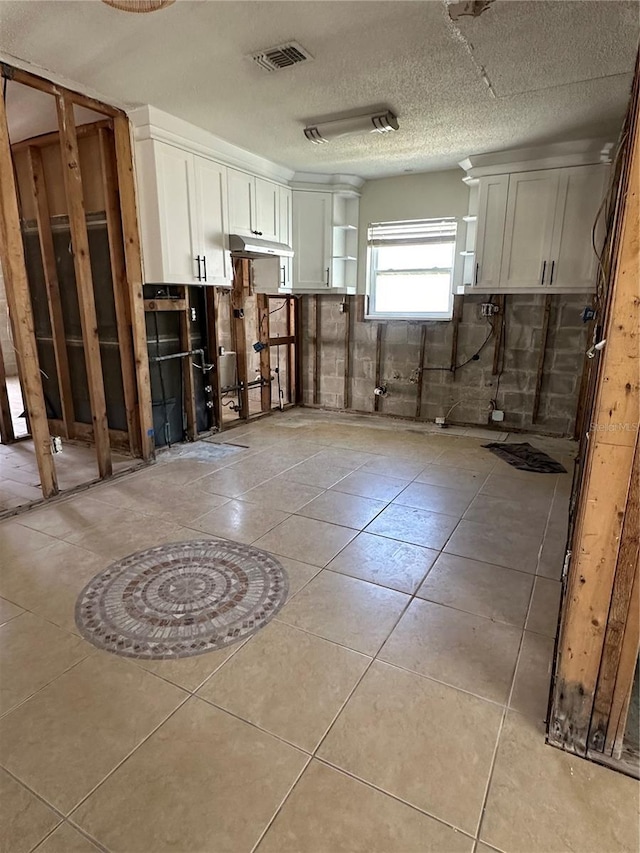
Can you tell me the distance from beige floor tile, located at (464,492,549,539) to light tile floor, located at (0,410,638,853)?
0.02 meters

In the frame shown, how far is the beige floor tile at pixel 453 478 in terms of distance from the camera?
371 centimetres

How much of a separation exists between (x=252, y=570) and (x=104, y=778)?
3.87 feet

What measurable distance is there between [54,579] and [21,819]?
129 centimetres

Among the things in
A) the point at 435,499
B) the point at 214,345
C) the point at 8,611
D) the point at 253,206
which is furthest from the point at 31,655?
the point at 253,206

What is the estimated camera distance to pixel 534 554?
272 cm

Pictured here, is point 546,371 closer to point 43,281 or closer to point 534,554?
point 534,554

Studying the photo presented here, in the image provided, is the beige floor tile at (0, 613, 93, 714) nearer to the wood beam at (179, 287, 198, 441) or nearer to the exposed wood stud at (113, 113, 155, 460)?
the exposed wood stud at (113, 113, 155, 460)

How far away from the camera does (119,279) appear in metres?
4.02

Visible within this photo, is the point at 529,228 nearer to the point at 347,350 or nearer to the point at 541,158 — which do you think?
the point at 541,158

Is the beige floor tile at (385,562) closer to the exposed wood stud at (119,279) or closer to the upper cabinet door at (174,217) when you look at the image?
the exposed wood stud at (119,279)

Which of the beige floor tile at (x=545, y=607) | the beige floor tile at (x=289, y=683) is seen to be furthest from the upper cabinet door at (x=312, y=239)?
the beige floor tile at (x=289, y=683)

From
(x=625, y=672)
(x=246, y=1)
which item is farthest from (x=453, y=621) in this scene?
(x=246, y=1)

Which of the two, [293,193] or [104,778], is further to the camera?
[293,193]

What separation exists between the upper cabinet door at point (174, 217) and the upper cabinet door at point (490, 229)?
2.78 meters
